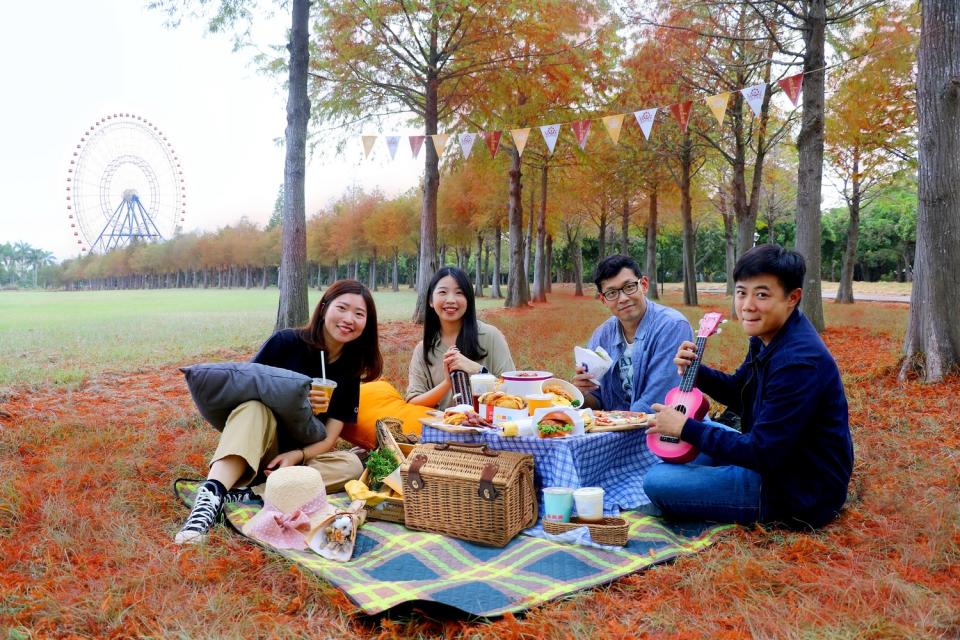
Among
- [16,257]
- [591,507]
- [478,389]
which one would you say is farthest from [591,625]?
[16,257]

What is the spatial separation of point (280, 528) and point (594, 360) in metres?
2.00

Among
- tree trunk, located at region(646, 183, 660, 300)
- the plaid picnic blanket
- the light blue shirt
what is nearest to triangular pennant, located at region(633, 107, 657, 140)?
the light blue shirt

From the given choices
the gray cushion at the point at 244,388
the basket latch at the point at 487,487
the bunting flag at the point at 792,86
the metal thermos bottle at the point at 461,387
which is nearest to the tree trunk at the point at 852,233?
the bunting flag at the point at 792,86

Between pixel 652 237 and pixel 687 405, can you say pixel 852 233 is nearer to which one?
pixel 652 237

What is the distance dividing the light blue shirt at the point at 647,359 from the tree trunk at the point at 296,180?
5383 mm

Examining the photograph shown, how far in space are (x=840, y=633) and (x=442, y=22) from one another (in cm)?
1169

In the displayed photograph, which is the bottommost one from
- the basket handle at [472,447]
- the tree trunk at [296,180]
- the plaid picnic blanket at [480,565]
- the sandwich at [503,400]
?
the plaid picnic blanket at [480,565]

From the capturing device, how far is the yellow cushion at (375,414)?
445 cm

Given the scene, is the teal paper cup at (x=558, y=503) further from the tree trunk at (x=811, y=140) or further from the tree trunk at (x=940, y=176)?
the tree trunk at (x=811, y=140)

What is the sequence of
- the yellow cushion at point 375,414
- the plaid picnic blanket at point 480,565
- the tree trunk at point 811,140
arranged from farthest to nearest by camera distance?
the tree trunk at point 811,140
the yellow cushion at point 375,414
the plaid picnic blanket at point 480,565

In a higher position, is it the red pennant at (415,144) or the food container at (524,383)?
the red pennant at (415,144)

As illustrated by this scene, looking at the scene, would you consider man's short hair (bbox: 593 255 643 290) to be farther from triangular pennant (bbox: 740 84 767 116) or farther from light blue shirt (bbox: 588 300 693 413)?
triangular pennant (bbox: 740 84 767 116)

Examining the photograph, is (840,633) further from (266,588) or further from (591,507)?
(266,588)

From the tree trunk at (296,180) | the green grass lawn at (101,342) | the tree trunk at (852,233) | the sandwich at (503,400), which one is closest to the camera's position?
the sandwich at (503,400)
